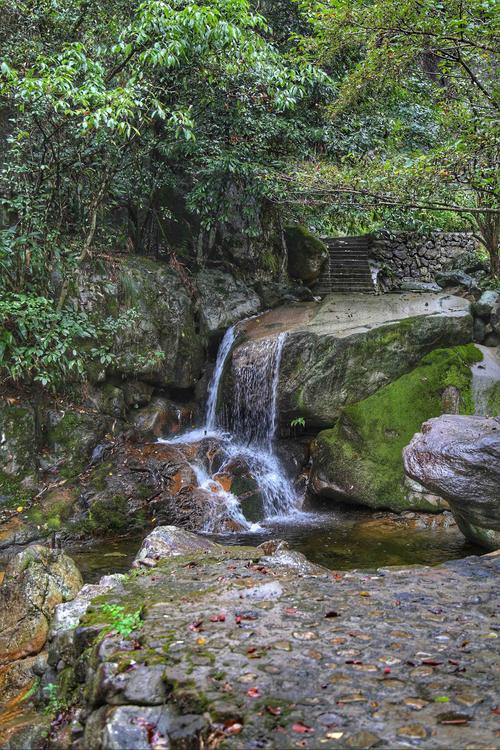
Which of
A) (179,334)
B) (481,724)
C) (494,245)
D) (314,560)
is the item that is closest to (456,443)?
(314,560)

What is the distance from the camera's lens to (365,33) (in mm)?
6523

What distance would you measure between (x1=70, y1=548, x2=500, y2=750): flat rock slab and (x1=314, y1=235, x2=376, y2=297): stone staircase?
10.7m

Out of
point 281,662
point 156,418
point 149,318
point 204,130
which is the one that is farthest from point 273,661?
point 204,130

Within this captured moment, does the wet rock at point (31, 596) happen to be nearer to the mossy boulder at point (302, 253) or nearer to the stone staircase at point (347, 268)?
the mossy boulder at point (302, 253)

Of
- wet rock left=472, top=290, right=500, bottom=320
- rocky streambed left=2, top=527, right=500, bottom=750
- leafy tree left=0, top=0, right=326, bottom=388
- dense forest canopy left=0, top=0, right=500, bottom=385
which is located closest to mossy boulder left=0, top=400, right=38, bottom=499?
dense forest canopy left=0, top=0, right=500, bottom=385

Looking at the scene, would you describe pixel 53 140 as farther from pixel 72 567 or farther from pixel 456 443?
pixel 456 443

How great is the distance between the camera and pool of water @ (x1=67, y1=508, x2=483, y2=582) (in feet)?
22.7

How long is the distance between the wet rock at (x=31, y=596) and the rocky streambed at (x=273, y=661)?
56cm

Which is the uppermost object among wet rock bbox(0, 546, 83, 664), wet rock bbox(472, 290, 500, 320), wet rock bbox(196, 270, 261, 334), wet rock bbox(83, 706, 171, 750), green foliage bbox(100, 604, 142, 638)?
wet rock bbox(196, 270, 261, 334)

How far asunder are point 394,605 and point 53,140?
881 centimetres

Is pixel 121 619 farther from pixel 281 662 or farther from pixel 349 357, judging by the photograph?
pixel 349 357

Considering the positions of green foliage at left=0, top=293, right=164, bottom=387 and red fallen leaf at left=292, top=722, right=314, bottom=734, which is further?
green foliage at left=0, top=293, right=164, bottom=387

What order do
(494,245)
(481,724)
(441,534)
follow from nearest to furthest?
(481,724) < (441,534) < (494,245)

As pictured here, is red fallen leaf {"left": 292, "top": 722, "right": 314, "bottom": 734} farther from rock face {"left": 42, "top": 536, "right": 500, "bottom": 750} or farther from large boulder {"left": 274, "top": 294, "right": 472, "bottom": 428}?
large boulder {"left": 274, "top": 294, "right": 472, "bottom": 428}
